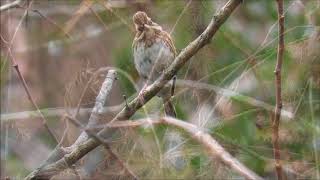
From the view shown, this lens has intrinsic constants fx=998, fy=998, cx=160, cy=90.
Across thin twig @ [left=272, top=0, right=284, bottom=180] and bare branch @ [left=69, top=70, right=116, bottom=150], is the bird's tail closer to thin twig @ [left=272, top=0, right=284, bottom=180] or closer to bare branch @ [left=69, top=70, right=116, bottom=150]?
bare branch @ [left=69, top=70, right=116, bottom=150]

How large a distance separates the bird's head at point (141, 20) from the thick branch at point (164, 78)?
0.82 metres

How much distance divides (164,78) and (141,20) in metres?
0.93

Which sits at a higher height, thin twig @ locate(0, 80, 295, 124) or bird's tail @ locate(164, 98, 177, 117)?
thin twig @ locate(0, 80, 295, 124)

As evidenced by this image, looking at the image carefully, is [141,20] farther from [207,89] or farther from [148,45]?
[207,89]

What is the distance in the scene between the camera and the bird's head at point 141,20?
4933mm

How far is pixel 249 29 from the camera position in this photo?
6.54 m

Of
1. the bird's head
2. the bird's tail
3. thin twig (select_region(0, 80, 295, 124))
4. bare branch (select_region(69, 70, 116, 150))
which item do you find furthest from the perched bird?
thin twig (select_region(0, 80, 295, 124))

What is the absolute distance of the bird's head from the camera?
4933 millimetres

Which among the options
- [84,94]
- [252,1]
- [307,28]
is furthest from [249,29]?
[84,94]

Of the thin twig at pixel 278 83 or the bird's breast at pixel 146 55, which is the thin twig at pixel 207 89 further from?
the bird's breast at pixel 146 55

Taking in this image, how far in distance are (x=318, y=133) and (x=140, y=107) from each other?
2.50ft

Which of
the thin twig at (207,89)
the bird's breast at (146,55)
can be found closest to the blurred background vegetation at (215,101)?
the thin twig at (207,89)

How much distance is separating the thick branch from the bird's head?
815 mm

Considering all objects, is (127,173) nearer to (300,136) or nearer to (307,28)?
(300,136)
